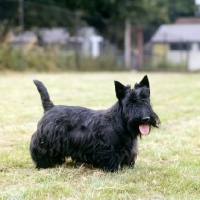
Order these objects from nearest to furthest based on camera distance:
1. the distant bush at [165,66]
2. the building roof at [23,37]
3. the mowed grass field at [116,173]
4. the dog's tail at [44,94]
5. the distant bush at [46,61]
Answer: the mowed grass field at [116,173]
the dog's tail at [44,94]
the distant bush at [46,61]
the building roof at [23,37]
the distant bush at [165,66]

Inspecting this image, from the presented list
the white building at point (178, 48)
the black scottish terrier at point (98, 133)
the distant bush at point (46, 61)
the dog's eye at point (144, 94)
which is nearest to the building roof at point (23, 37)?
the distant bush at point (46, 61)

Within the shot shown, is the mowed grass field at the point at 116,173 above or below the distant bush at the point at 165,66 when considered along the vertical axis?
above

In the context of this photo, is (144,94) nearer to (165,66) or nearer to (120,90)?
(120,90)

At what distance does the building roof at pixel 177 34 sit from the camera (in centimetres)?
2473

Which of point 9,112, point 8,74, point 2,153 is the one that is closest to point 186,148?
point 2,153

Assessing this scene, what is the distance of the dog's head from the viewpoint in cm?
399

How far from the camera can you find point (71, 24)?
72.2 ft

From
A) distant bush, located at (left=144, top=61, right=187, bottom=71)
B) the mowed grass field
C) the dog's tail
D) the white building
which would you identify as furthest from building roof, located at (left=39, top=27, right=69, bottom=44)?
the dog's tail

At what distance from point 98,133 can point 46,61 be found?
15.6 meters

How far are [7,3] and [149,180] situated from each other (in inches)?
620

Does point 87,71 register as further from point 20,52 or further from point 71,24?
point 20,52

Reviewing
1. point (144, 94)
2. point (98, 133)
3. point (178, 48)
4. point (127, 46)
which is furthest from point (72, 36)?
point (144, 94)

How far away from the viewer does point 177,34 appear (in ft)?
82.0

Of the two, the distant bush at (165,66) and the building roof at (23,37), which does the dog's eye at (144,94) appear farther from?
the distant bush at (165,66)
